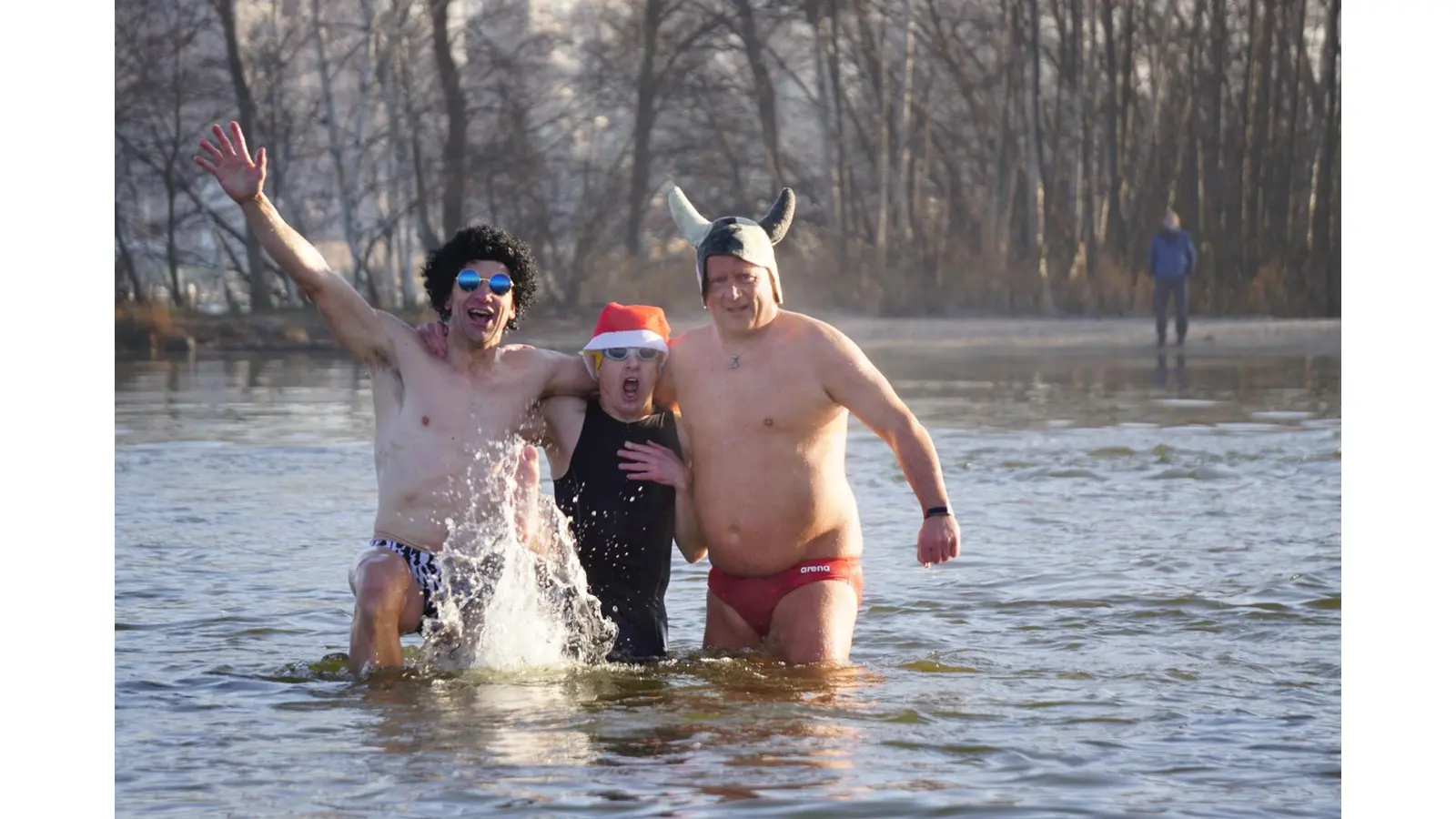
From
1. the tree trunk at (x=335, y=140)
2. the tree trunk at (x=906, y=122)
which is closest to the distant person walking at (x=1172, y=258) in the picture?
the tree trunk at (x=906, y=122)

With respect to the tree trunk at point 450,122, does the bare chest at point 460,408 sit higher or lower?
lower

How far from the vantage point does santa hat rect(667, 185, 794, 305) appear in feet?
18.3

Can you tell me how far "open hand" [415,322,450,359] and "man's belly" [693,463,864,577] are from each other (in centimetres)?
78

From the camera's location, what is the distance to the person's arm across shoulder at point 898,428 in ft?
17.8

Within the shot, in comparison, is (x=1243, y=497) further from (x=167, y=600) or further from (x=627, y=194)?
(x=627, y=194)

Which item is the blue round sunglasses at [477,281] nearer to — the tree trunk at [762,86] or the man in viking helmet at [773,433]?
the man in viking helmet at [773,433]

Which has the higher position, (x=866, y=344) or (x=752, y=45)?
(x=752, y=45)

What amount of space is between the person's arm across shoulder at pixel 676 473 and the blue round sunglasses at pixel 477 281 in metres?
0.54

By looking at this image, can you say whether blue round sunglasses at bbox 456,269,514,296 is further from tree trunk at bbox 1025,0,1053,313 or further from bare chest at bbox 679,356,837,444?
tree trunk at bbox 1025,0,1053,313

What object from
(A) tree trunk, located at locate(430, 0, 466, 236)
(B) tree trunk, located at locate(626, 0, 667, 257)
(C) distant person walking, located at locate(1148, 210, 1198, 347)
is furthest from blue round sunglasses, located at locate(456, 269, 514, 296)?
(B) tree trunk, located at locate(626, 0, 667, 257)
